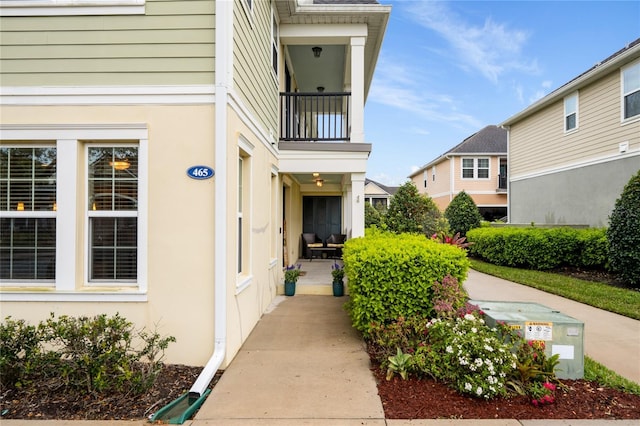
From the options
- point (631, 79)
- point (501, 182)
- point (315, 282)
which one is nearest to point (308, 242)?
point (315, 282)

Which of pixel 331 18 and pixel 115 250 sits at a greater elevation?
pixel 331 18

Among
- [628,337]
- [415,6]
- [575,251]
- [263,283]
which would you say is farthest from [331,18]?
[575,251]

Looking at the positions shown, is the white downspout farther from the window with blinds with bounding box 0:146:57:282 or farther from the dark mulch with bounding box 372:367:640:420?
the window with blinds with bounding box 0:146:57:282

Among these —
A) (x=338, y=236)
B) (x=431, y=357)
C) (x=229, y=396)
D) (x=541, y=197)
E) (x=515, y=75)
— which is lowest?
(x=229, y=396)

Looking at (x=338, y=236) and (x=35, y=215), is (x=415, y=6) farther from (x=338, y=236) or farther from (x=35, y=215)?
(x=35, y=215)

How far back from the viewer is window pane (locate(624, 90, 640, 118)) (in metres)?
9.23

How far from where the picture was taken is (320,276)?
8.10 meters

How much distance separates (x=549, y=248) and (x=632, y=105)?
448 centimetres

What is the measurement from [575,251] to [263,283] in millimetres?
9485

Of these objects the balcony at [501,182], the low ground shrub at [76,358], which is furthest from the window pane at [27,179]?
the balcony at [501,182]

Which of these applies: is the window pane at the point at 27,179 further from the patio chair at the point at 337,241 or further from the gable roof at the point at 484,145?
the gable roof at the point at 484,145

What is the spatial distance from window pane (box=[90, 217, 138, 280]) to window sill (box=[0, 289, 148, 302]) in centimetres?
21

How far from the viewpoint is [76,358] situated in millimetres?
3086

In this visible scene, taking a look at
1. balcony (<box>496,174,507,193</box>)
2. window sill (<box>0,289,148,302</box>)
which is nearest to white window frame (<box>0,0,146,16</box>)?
window sill (<box>0,289,148,302</box>)
